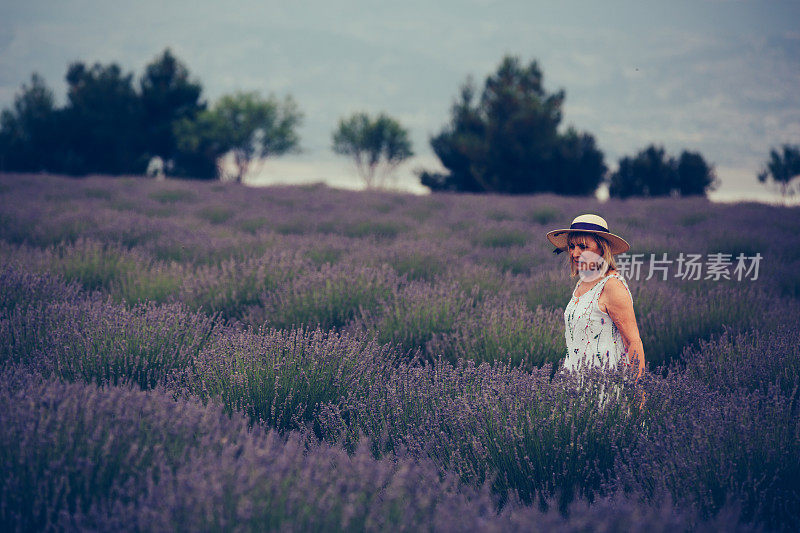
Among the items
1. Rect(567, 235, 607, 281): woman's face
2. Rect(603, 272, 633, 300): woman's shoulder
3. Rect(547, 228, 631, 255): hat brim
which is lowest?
Rect(603, 272, 633, 300): woman's shoulder

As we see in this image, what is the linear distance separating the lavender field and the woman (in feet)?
0.84

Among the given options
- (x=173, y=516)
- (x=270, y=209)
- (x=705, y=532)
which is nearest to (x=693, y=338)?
(x=705, y=532)

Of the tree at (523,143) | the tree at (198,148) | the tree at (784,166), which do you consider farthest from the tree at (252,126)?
the tree at (784,166)

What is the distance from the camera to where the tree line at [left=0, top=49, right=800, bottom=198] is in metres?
30.9

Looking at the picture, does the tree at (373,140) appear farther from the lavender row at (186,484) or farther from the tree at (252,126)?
the lavender row at (186,484)

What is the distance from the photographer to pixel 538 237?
801 centimetres

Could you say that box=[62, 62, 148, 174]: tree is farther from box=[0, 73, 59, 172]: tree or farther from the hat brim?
the hat brim

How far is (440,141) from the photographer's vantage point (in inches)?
1367

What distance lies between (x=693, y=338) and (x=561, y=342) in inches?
46.3

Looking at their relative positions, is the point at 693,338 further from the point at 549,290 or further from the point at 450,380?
the point at 450,380

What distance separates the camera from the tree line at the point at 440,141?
3089 centimetres

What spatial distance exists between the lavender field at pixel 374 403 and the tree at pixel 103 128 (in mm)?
28173

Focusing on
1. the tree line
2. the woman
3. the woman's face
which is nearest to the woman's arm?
the woman

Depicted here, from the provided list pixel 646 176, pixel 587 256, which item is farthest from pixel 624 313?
pixel 646 176
